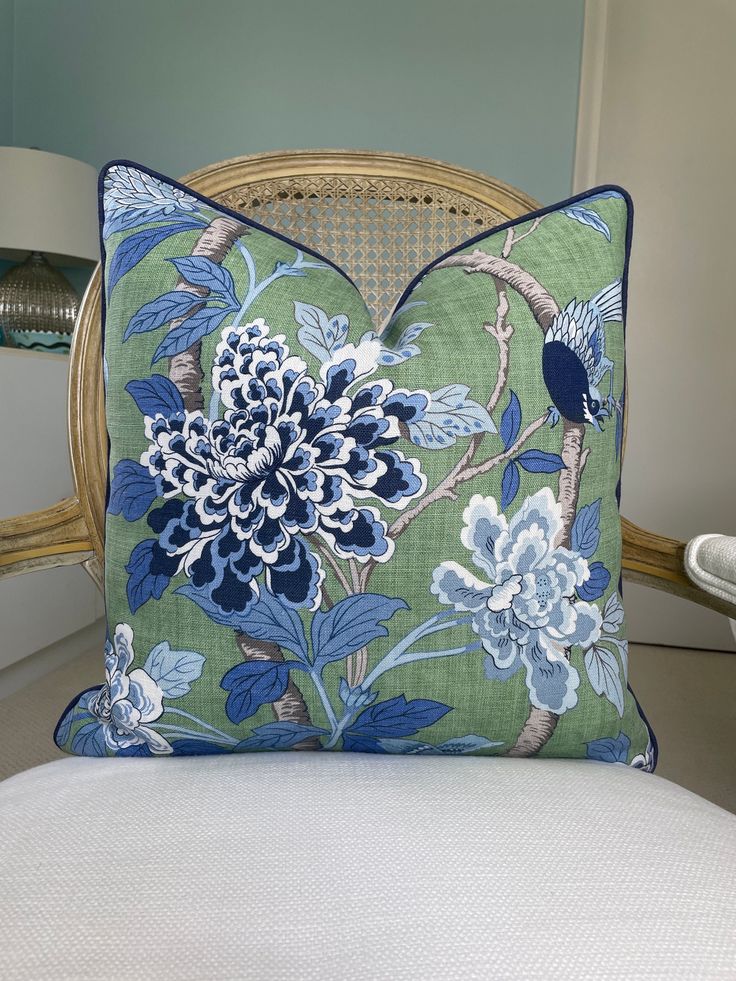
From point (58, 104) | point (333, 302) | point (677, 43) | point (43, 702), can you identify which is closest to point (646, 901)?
point (333, 302)

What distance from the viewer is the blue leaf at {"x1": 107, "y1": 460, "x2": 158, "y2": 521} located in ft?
1.64

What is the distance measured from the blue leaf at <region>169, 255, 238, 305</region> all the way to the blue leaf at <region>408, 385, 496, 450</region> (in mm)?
141

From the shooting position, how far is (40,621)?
5.70 ft

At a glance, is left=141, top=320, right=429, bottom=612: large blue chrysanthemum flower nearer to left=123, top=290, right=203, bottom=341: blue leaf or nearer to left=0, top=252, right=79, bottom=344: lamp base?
left=123, top=290, right=203, bottom=341: blue leaf

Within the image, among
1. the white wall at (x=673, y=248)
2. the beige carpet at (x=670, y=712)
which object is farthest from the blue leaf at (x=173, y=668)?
the white wall at (x=673, y=248)

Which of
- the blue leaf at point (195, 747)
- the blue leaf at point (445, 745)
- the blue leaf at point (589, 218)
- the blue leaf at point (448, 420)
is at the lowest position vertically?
the blue leaf at point (195, 747)

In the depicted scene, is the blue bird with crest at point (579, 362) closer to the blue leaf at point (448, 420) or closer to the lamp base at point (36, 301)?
the blue leaf at point (448, 420)

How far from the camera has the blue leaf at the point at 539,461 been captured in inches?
19.8

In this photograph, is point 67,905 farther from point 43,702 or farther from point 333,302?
point 43,702

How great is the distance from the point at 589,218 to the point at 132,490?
0.36 metres

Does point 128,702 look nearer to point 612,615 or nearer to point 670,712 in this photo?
point 612,615

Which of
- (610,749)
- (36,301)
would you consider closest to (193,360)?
(610,749)

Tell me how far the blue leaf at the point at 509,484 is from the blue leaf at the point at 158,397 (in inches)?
8.1

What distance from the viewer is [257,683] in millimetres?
483
